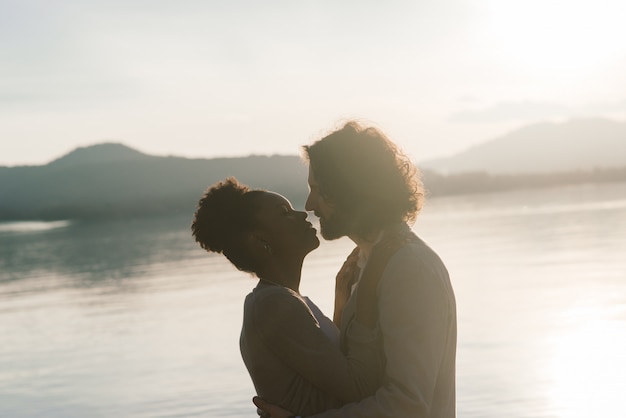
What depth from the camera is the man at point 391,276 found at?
3775mm

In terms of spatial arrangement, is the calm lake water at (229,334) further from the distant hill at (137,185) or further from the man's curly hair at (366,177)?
the distant hill at (137,185)

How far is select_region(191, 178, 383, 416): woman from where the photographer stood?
400 centimetres

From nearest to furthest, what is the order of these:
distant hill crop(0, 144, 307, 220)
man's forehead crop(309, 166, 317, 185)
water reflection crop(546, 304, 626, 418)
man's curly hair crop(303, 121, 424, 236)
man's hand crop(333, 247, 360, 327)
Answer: man's curly hair crop(303, 121, 424, 236) < man's forehead crop(309, 166, 317, 185) < man's hand crop(333, 247, 360, 327) < water reflection crop(546, 304, 626, 418) < distant hill crop(0, 144, 307, 220)

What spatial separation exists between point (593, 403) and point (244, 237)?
7957 mm

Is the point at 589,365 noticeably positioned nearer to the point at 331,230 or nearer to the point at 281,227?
the point at 281,227

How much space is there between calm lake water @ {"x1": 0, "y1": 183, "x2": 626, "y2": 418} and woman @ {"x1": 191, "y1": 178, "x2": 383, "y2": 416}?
715 centimetres

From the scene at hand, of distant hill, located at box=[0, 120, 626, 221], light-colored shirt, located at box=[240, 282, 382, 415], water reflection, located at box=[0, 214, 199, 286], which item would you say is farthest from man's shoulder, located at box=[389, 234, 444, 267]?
distant hill, located at box=[0, 120, 626, 221]

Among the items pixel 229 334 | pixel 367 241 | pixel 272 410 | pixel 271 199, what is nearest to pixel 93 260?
pixel 229 334

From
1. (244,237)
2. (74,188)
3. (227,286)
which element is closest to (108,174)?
(74,188)

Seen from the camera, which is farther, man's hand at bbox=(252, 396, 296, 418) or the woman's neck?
the woman's neck

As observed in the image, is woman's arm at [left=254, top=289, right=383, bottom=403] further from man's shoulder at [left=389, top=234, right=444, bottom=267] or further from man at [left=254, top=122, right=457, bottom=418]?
man's shoulder at [left=389, top=234, right=444, bottom=267]

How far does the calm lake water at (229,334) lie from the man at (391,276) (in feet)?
24.3

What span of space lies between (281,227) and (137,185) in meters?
177

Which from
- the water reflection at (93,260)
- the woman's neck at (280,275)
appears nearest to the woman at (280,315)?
the woman's neck at (280,275)
